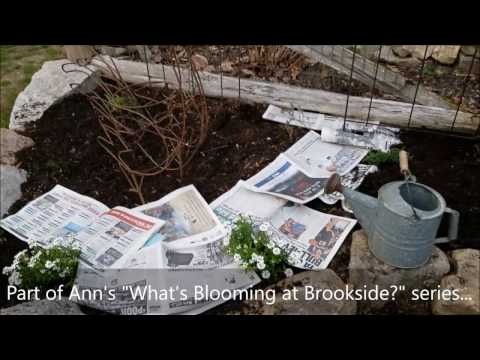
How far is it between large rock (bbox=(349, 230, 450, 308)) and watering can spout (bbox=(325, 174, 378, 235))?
140 millimetres

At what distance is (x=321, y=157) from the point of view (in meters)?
2.57

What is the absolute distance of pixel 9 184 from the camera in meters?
2.42

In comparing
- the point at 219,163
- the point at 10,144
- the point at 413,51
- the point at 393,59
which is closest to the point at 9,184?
the point at 10,144

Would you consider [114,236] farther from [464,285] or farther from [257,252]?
[464,285]

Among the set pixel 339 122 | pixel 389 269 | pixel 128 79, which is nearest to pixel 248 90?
pixel 339 122

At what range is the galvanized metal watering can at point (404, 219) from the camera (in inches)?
66.1

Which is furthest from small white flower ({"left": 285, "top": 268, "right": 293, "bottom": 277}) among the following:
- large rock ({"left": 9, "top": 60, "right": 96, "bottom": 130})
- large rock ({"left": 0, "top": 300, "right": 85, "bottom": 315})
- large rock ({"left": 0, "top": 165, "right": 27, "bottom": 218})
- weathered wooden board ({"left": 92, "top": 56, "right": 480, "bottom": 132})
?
large rock ({"left": 9, "top": 60, "right": 96, "bottom": 130})

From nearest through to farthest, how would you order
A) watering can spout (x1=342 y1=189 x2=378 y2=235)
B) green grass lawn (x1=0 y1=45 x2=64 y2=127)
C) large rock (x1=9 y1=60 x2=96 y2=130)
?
watering can spout (x1=342 y1=189 x2=378 y2=235) → large rock (x1=9 y1=60 x2=96 y2=130) → green grass lawn (x1=0 y1=45 x2=64 y2=127)

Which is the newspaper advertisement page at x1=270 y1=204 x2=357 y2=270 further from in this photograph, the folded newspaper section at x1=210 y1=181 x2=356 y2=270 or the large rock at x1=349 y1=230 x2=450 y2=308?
the large rock at x1=349 y1=230 x2=450 y2=308

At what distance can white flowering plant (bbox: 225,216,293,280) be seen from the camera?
1.85 m

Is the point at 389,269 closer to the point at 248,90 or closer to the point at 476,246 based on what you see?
the point at 476,246

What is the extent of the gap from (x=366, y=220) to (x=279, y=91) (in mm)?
1252

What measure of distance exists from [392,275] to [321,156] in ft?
2.98

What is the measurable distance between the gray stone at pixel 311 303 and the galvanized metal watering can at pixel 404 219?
0.76 feet
